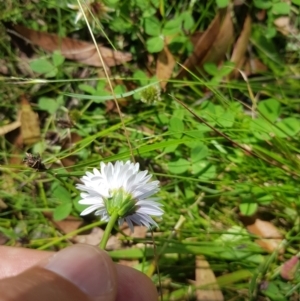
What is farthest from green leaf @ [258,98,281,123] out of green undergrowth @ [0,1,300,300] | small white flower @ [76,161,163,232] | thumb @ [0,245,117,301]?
thumb @ [0,245,117,301]

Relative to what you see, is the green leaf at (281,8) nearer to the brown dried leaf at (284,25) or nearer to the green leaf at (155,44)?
the brown dried leaf at (284,25)

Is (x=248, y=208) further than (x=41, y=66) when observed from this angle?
No

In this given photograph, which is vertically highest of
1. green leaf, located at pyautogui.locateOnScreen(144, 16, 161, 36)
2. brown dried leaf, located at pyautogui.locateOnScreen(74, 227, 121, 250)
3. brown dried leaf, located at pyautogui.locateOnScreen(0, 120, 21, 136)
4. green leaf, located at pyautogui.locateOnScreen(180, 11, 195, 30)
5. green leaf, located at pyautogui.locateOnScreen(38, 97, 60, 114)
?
green leaf, located at pyautogui.locateOnScreen(180, 11, 195, 30)

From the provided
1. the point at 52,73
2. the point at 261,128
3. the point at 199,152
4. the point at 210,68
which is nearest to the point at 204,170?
the point at 199,152

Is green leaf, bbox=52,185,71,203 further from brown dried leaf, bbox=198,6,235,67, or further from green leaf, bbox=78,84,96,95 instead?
brown dried leaf, bbox=198,6,235,67

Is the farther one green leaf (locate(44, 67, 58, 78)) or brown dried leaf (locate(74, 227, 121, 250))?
green leaf (locate(44, 67, 58, 78))

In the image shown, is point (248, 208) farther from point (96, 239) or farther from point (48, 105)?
point (48, 105)
